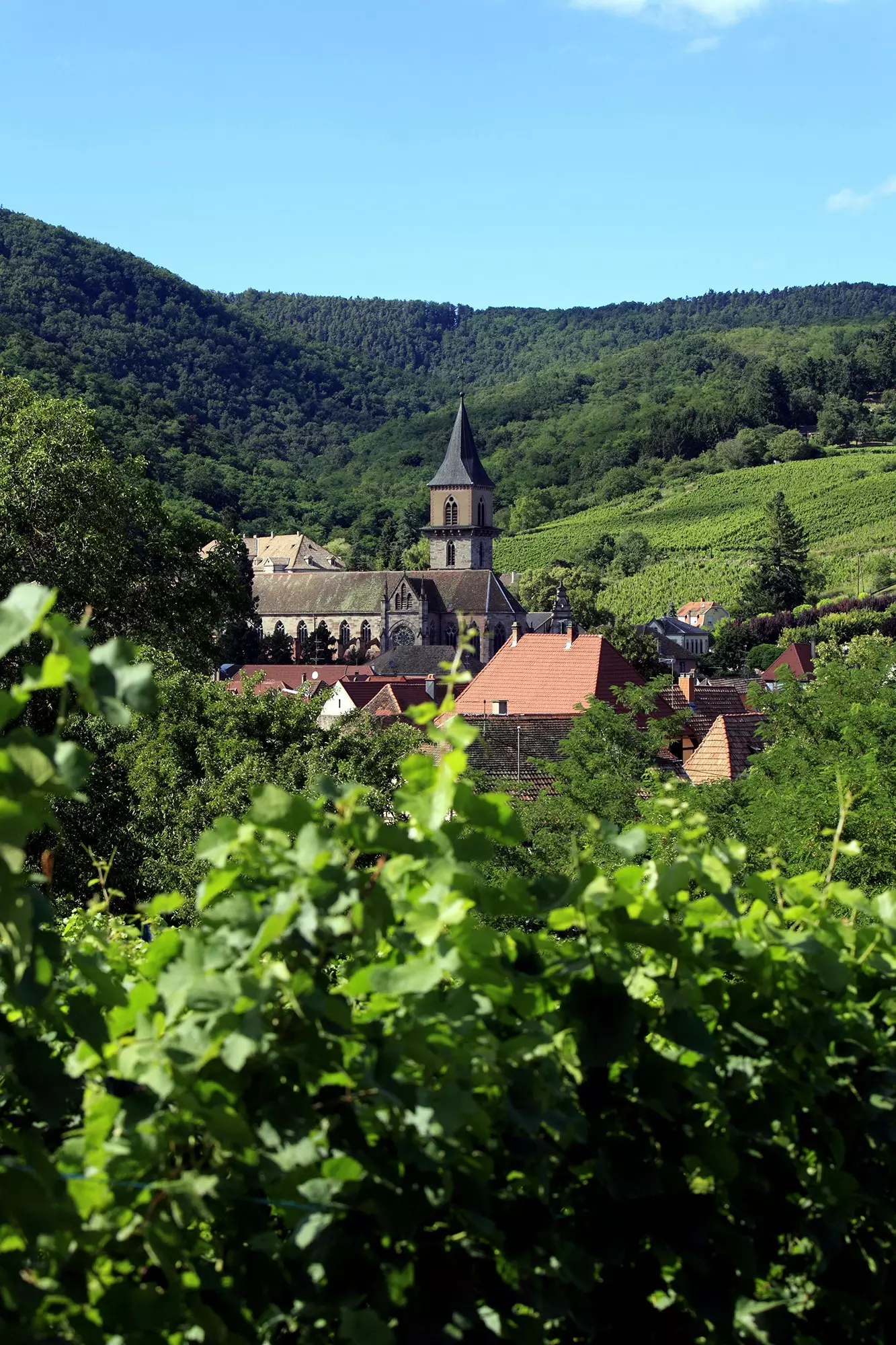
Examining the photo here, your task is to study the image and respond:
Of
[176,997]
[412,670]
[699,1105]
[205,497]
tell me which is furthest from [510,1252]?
[205,497]

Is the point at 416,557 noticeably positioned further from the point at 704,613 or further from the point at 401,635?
the point at 401,635

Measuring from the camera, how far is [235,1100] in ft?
6.52

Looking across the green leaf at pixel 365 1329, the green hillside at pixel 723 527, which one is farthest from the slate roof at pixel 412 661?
the green leaf at pixel 365 1329

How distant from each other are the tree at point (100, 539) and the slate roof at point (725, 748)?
1057cm

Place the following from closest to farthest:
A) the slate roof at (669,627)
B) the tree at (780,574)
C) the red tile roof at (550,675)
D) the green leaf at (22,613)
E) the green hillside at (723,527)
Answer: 1. the green leaf at (22,613)
2. the red tile roof at (550,675)
3. the tree at (780,574)
4. the slate roof at (669,627)
5. the green hillside at (723,527)

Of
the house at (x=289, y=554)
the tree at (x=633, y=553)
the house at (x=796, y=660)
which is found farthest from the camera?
the house at (x=289, y=554)

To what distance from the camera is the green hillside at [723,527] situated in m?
106

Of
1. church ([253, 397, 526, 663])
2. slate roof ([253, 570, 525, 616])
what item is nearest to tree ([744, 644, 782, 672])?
church ([253, 397, 526, 663])

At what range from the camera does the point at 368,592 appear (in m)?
101

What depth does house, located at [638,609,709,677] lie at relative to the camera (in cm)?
8469

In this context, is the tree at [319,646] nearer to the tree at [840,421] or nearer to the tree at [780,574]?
the tree at [780,574]

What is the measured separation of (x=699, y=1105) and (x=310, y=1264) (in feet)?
2.50

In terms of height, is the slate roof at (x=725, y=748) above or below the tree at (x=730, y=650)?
above

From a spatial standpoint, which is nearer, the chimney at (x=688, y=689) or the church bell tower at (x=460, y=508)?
the chimney at (x=688, y=689)
